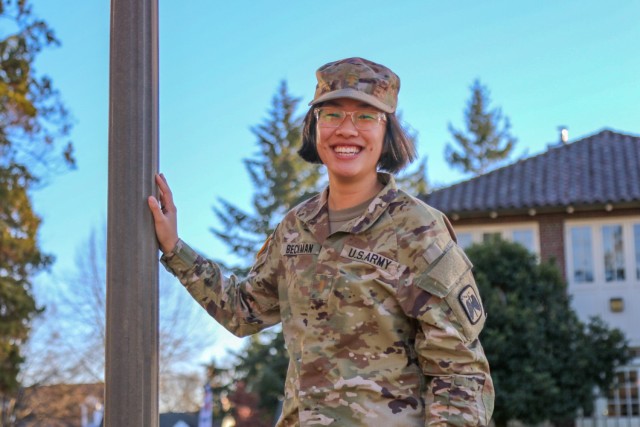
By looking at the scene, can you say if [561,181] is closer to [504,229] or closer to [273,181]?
[504,229]

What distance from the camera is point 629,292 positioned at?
24.7 meters

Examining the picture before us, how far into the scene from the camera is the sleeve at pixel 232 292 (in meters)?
3.69

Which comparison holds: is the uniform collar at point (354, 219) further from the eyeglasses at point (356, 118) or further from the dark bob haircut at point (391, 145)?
the eyeglasses at point (356, 118)

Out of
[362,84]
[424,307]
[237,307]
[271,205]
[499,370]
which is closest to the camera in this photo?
[424,307]

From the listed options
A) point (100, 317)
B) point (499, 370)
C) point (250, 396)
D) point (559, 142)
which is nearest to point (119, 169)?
point (499, 370)

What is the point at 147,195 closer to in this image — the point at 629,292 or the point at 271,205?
the point at 629,292

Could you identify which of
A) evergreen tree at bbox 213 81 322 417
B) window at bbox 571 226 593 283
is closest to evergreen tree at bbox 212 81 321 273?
evergreen tree at bbox 213 81 322 417

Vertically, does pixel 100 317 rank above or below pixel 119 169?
above

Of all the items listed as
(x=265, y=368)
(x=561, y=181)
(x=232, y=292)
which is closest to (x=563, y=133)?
(x=561, y=181)

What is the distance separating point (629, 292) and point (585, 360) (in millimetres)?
3302

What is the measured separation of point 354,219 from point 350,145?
250mm

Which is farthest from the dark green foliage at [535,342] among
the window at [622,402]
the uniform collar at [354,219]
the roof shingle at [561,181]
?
the uniform collar at [354,219]

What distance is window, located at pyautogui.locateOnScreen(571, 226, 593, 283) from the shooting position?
24.8m

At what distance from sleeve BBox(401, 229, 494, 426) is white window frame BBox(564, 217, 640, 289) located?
2226cm
